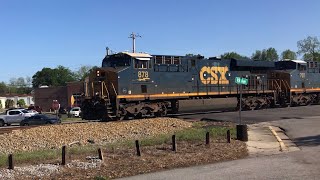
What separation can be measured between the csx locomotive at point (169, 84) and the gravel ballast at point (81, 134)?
3.42 meters

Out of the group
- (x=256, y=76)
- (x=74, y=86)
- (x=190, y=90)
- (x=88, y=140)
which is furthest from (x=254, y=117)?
(x=74, y=86)

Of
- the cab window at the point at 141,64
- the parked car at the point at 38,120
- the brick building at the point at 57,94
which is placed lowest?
the parked car at the point at 38,120

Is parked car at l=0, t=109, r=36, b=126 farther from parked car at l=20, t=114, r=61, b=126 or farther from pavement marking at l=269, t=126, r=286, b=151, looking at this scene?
pavement marking at l=269, t=126, r=286, b=151

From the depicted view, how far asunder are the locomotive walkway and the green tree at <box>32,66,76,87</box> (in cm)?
14917

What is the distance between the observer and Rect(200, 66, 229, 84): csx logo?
103 feet

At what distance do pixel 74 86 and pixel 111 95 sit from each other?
199 feet

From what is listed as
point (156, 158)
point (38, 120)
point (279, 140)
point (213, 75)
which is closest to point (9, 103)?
point (38, 120)

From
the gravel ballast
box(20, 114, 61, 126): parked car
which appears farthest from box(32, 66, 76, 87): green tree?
the gravel ballast

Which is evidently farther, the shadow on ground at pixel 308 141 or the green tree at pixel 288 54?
the green tree at pixel 288 54

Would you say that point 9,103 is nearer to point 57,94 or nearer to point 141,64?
point 57,94

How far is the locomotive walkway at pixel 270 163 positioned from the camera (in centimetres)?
1057

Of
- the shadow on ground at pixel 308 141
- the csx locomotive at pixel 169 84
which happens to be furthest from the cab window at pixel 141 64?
the shadow on ground at pixel 308 141

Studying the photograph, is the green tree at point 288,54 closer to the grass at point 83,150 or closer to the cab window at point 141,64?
the cab window at point 141,64

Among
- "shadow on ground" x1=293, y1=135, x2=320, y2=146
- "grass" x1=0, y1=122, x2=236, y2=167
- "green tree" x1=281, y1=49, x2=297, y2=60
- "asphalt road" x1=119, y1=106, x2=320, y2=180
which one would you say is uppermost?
"green tree" x1=281, y1=49, x2=297, y2=60
